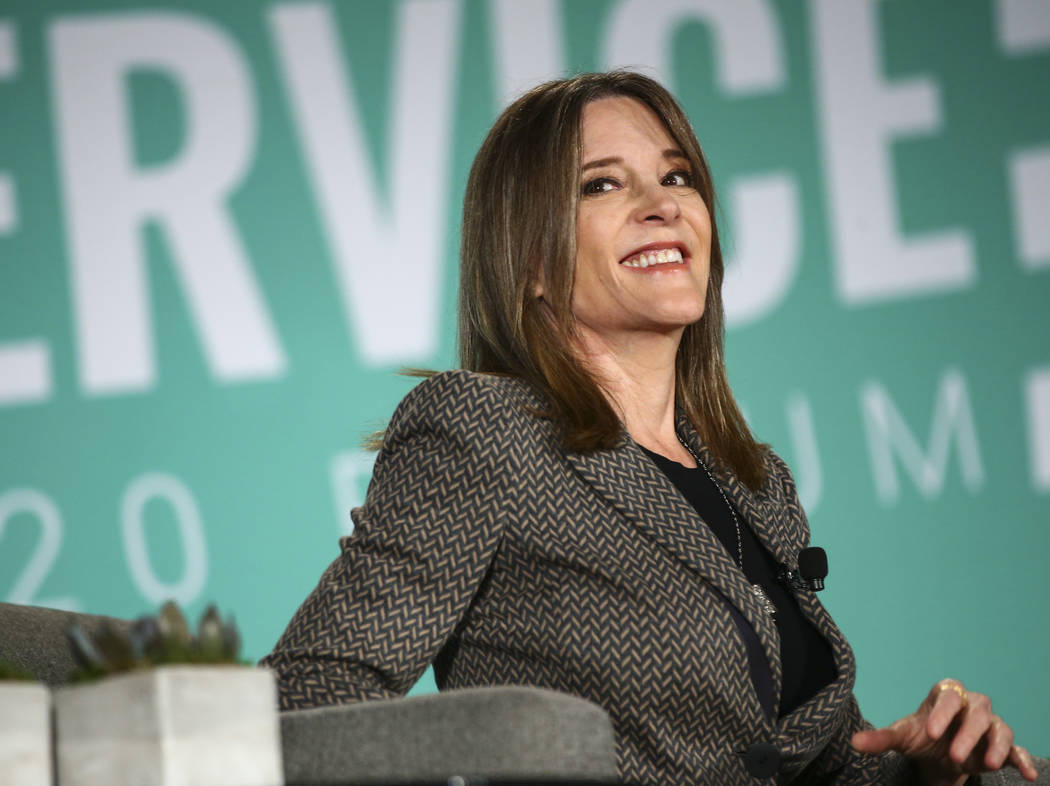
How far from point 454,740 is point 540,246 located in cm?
97

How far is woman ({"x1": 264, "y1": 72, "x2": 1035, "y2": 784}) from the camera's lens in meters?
1.52

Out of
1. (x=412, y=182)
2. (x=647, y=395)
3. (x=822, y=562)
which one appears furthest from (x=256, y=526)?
(x=822, y=562)

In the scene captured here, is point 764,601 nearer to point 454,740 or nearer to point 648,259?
point 648,259

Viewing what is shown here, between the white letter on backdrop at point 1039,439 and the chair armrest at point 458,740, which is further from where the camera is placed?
the white letter on backdrop at point 1039,439

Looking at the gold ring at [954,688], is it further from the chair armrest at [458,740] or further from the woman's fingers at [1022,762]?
the chair armrest at [458,740]

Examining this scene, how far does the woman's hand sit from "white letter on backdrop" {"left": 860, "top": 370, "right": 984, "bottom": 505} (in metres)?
2.05

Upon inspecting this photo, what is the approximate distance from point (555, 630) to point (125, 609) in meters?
1.96

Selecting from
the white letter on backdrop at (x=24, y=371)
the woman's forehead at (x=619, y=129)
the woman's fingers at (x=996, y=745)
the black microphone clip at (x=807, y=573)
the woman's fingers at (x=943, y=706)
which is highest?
the woman's forehead at (x=619, y=129)

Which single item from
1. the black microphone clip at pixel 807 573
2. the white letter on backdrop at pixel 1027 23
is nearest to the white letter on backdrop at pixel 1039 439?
the white letter on backdrop at pixel 1027 23

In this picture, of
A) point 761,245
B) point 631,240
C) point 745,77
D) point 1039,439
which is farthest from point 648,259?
point 1039,439

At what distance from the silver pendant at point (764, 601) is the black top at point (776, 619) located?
3 cm

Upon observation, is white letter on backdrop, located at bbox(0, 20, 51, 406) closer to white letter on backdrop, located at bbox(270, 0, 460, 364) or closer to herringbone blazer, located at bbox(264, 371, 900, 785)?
white letter on backdrop, located at bbox(270, 0, 460, 364)

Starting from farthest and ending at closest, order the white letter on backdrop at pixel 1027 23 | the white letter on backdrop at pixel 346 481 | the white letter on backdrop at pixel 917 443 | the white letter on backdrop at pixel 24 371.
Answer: the white letter on backdrop at pixel 1027 23
the white letter on backdrop at pixel 917 443
the white letter on backdrop at pixel 346 481
the white letter on backdrop at pixel 24 371

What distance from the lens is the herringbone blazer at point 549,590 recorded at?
1494 millimetres
